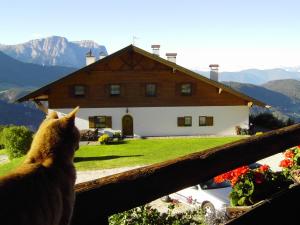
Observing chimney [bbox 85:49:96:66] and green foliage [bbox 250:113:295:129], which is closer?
green foliage [bbox 250:113:295:129]

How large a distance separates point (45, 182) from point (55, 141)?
262mm

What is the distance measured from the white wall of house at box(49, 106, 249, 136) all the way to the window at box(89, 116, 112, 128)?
358mm

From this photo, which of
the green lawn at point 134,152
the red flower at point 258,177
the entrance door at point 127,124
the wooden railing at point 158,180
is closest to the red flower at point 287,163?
the red flower at point 258,177

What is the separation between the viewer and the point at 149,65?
1581 inches

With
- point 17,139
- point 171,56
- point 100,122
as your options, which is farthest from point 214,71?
point 17,139

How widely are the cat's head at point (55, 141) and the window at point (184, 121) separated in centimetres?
3885

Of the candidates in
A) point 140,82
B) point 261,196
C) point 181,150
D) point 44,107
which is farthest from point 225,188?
point 44,107

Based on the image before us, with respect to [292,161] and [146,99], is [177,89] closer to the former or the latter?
[146,99]

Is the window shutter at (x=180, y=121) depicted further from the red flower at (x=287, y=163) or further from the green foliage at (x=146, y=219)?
the green foliage at (x=146, y=219)

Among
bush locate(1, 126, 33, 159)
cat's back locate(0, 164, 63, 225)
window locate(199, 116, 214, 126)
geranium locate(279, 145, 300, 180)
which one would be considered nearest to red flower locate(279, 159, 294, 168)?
geranium locate(279, 145, 300, 180)

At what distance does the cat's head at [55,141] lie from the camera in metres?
1.68

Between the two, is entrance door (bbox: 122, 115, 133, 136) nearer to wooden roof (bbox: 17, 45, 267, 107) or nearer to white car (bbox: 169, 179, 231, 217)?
wooden roof (bbox: 17, 45, 267, 107)

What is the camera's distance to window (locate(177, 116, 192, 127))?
4066cm

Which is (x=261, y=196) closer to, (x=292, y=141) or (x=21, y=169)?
(x=292, y=141)
